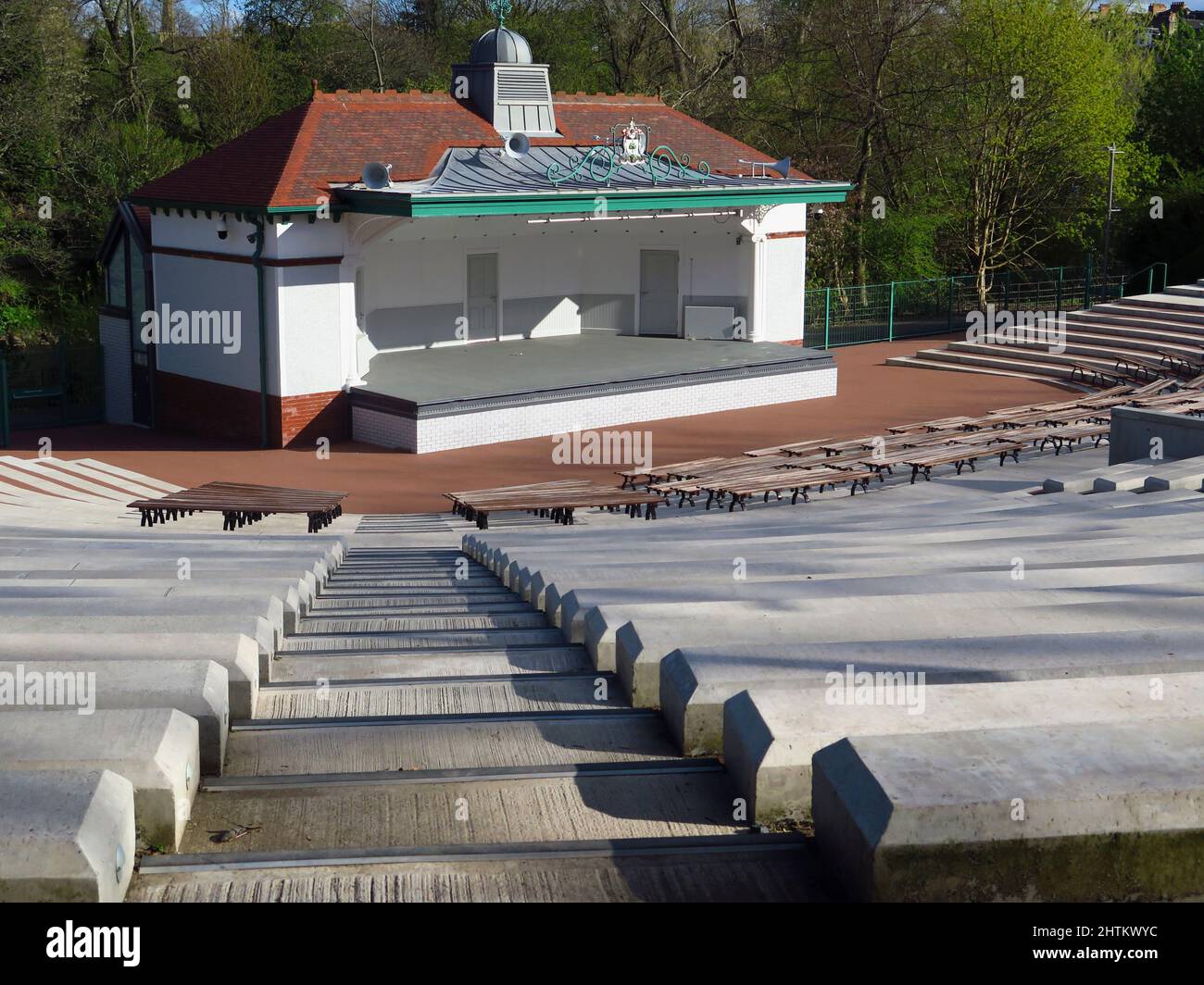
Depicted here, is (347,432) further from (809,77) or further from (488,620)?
(809,77)

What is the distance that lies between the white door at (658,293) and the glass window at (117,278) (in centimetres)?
1123

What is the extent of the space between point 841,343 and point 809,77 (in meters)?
14.7

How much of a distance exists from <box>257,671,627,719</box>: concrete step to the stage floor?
1851cm

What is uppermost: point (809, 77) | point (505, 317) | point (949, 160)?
point (809, 77)

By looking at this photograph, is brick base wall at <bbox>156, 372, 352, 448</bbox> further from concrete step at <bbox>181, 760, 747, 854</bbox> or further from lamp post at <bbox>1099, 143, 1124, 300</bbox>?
lamp post at <bbox>1099, 143, 1124, 300</bbox>

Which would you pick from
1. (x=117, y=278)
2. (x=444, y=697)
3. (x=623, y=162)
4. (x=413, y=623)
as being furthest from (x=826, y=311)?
(x=444, y=697)

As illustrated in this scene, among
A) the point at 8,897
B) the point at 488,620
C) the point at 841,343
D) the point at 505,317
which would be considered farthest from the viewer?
the point at 841,343

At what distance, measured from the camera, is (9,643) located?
474 cm

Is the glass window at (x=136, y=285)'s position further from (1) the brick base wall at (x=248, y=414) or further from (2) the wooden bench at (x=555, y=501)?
(2) the wooden bench at (x=555, y=501)

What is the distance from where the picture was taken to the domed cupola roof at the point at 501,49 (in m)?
30.3

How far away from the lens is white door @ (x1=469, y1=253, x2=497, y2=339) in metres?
29.7

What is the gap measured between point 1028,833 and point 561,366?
2474 centimetres
